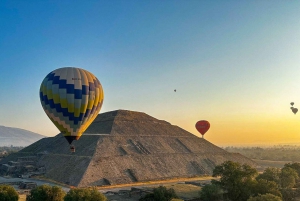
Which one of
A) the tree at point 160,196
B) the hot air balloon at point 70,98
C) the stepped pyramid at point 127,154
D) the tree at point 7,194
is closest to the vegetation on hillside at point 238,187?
the tree at point 160,196

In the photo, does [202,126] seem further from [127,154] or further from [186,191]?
[186,191]

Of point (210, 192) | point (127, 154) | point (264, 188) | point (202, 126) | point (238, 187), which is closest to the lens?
point (264, 188)

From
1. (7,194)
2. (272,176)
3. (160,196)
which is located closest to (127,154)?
(160,196)

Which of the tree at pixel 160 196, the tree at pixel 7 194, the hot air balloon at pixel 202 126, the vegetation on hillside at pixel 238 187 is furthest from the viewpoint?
the hot air balloon at pixel 202 126

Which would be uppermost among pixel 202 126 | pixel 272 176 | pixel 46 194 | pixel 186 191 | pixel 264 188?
A: pixel 202 126

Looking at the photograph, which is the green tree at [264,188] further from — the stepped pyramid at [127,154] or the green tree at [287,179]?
the stepped pyramid at [127,154]

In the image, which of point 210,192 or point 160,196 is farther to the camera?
point 210,192

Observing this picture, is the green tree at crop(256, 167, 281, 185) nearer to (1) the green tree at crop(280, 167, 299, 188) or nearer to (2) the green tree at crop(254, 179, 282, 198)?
(1) the green tree at crop(280, 167, 299, 188)

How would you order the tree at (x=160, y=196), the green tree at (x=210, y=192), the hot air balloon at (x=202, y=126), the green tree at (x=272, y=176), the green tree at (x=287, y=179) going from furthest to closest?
the hot air balloon at (x=202, y=126) → the green tree at (x=287, y=179) → the green tree at (x=272, y=176) → the green tree at (x=210, y=192) → the tree at (x=160, y=196)
